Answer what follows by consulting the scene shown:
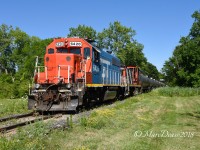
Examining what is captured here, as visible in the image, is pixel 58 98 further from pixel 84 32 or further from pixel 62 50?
pixel 84 32

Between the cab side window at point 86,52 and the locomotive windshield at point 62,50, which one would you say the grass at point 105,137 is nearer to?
the cab side window at point 86,52

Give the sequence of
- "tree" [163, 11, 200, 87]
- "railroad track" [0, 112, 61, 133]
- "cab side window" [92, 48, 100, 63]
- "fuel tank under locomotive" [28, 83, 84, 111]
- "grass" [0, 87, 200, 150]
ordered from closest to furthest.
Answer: "grass" [0, 87, 200, 150], "railroad track" [0, 112, 61, 133], "fuel tank under locomotive" [28, 83, 84, 111], "cab side window" [92, 48, 100, 63], "tree" [163, 11, 200, 87]

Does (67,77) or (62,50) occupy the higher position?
(62,50)

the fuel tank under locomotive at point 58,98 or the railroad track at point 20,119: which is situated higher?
the fuel tank under locomotive at point 58,98

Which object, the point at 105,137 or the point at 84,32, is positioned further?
the point at 84,32

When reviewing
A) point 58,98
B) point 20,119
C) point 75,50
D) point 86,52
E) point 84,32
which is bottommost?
point 20,119

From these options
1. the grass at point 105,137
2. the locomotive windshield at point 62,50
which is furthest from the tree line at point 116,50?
the grass at point 105,137

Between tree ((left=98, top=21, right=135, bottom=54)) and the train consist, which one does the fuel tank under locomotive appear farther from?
tree ((left=98, top=21, right=135, bottom=54))

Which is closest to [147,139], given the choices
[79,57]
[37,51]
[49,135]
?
[49,135]

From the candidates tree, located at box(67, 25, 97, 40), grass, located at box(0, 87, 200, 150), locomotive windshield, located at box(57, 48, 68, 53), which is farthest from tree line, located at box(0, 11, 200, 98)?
grass, located at box(0, 87, 200, 150)

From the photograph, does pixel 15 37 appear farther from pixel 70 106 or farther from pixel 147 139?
pixel 147 139

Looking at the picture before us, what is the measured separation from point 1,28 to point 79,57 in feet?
259

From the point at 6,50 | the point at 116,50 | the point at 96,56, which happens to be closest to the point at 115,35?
the point at 116,50

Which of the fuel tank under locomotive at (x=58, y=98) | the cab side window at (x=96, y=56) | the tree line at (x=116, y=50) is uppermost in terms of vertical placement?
the tree line at (x=116, y=50)
